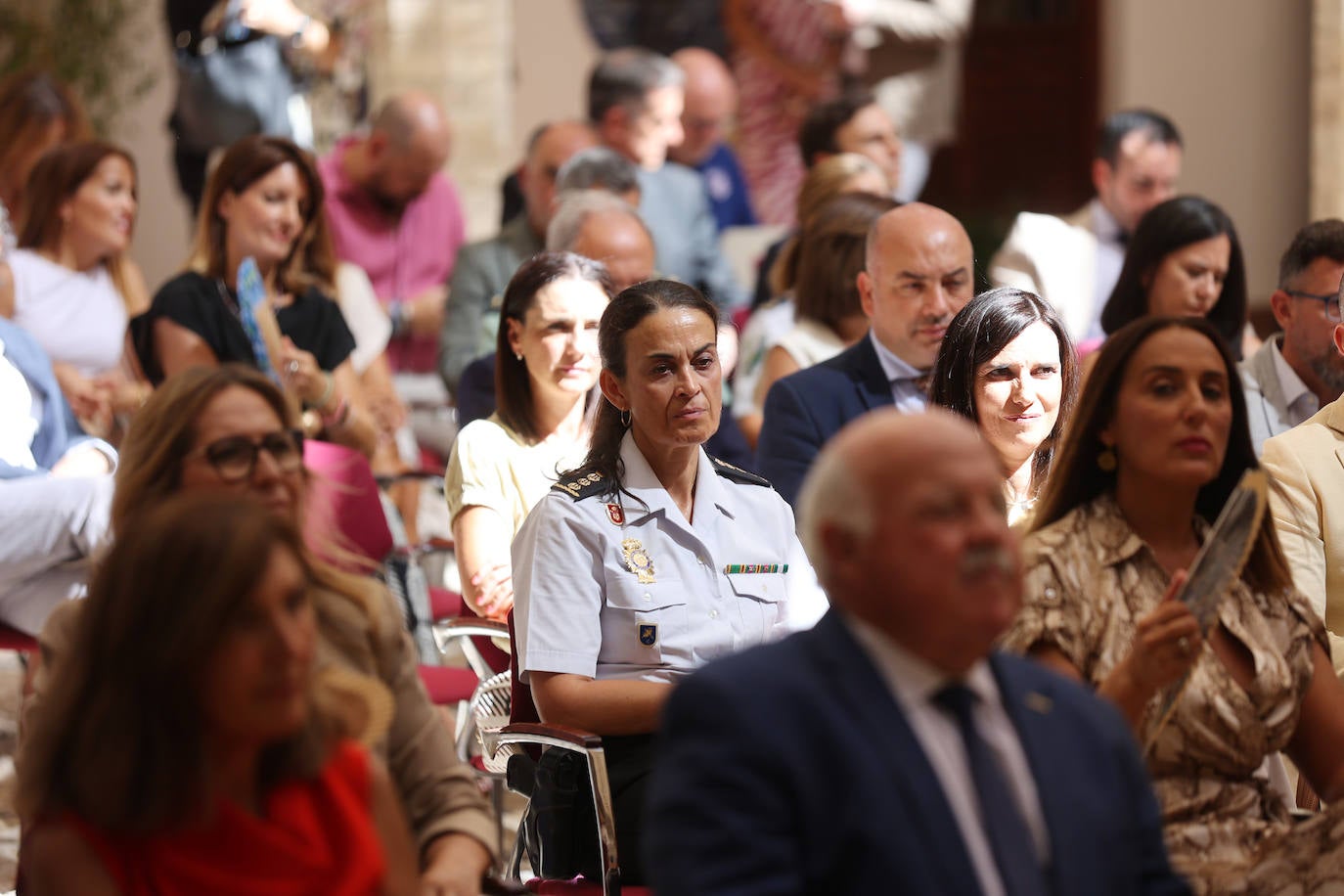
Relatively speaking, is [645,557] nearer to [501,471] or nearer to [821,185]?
[501,471]

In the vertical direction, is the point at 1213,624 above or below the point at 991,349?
below

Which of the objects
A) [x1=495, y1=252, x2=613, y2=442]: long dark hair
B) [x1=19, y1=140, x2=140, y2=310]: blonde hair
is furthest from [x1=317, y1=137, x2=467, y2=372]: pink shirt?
[x1=495, y1=252, x2=613, y2=442]: long dark hair

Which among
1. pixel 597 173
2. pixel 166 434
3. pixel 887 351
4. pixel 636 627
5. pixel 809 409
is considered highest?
pixel 597 173

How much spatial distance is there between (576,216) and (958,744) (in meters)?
3.12

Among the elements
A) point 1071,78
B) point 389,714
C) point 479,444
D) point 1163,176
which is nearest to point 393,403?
point 479,444

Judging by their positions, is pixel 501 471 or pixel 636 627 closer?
pixel 636 627

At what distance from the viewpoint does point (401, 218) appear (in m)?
6.94

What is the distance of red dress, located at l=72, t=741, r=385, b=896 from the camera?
6.11 feet

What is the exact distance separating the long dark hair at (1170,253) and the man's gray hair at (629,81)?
102 inches

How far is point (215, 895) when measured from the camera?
187 cm

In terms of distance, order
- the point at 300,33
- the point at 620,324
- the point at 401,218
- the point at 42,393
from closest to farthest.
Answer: the point at 620,324 < the point at 42,393 < the point at 300,33 < the point at 401,218

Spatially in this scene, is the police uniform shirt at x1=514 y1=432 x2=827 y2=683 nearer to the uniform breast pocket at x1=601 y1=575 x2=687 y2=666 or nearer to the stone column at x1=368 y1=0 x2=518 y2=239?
the uniform breast pocket at x1=601 y1=575 x2=687 y2=666

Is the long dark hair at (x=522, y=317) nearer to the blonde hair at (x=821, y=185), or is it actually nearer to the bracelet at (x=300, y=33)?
the blonde hair at (x=821, y=185)

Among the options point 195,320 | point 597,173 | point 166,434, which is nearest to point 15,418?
point 195,320
